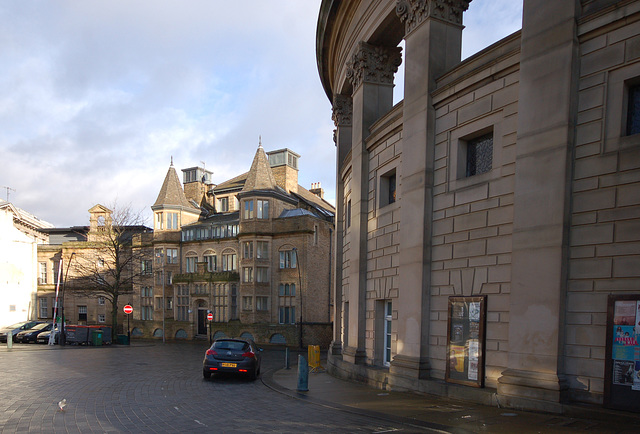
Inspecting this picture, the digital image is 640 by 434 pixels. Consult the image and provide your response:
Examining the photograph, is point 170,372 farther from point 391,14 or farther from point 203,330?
point 203,330

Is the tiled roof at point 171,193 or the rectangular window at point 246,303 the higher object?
the tiled roof at point 171,193

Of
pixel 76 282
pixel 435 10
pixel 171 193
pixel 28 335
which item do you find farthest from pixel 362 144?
pixel 76 282

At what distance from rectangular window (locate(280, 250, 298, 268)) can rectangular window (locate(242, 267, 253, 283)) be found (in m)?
2.75

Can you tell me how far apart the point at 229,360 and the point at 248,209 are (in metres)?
27.8

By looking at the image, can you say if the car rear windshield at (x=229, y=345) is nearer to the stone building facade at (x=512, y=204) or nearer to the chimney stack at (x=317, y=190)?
the stone building facade at (x=512, y=204)

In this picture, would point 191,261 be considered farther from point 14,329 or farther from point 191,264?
point 14,329

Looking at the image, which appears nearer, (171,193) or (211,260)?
(211,260)

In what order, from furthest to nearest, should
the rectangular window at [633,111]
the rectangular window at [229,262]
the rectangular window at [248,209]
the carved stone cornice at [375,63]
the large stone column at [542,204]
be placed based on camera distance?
the rectangular window at [229,262] → the rectangular window at [248,209] → the carved stone cornice at [375,63] → the large stone column at [542,204] → the rectangular window at [633,111]

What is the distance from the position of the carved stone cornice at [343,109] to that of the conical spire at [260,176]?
21.8 m

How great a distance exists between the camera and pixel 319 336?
38.1 meters

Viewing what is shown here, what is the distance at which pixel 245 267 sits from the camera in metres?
41.5

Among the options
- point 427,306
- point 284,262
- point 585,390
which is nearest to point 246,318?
point 284,262

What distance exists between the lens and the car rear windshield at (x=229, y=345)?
50.2ft

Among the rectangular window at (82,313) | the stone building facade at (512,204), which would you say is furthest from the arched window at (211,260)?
the stone building facade at (512,204)
